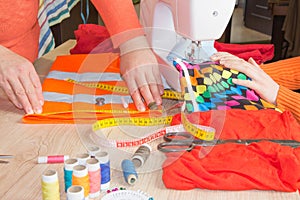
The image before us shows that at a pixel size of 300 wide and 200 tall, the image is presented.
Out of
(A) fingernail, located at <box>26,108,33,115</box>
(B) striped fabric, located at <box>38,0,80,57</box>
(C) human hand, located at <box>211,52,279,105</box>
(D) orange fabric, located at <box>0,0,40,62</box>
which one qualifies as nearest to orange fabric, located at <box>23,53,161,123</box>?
(A) fingernail, located at <box>26,108,33,115</box>

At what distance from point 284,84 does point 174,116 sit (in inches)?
22.4

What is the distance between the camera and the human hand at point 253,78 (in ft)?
4.03

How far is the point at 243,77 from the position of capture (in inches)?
48.7

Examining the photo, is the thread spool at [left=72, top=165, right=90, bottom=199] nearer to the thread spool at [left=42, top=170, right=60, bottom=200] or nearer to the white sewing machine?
the thread spool at [left=42, top=170, right=60, bottom=200]

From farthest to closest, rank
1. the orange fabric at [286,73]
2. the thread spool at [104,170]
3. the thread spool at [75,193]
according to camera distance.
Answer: the orange fabric at [286,73] < the thread spool at [104,170] < the thread spool at [75,193]

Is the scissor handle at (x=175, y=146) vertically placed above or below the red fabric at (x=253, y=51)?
below

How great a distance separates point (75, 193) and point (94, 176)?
76mm

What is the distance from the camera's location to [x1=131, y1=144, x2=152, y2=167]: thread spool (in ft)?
2.94

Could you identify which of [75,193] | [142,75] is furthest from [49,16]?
[75,193]

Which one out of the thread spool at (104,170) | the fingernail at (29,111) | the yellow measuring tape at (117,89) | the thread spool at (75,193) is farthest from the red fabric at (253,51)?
the thread spool at (75,193)

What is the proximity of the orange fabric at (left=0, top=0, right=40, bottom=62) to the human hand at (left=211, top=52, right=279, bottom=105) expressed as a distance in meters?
0.56

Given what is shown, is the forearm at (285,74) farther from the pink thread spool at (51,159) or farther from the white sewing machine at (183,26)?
the pink thread spool at (51,159)

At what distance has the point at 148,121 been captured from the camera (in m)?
1.11

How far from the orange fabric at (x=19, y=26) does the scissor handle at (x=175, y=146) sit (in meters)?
0.64
